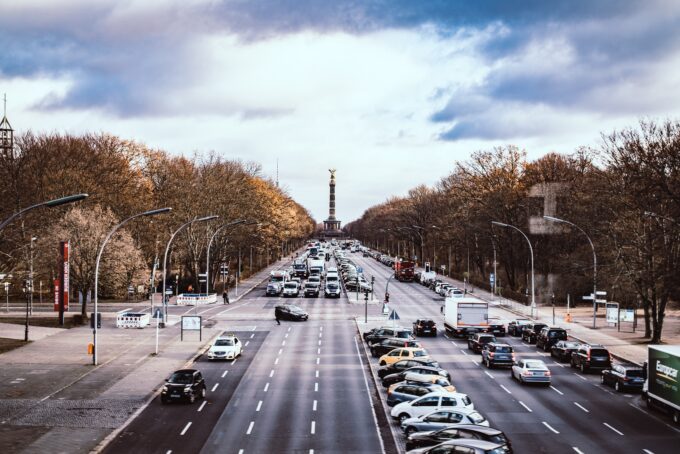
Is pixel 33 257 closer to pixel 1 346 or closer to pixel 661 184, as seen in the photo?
pixel 1 346

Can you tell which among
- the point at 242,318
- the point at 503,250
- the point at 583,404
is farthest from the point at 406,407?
the point at 503,250

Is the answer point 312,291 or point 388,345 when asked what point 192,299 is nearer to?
point 312,291

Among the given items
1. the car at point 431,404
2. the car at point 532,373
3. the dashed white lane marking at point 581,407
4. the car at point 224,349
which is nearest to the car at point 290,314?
the car at point 224,349

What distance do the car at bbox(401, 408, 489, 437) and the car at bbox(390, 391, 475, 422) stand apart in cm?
110

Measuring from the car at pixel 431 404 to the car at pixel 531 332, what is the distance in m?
26.1

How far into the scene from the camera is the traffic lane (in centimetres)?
2511

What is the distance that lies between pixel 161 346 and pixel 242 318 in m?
16.7

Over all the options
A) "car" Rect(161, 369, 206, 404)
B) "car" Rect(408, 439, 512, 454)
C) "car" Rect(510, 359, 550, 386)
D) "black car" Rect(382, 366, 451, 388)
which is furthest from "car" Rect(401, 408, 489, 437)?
"car" Rect(510, 359, 550, 386)

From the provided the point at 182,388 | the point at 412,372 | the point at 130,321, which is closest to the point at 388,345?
the point at 412,372

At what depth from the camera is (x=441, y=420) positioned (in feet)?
85.2

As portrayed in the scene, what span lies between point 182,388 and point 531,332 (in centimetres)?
2920

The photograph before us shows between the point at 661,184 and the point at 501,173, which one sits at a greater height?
the point at 501,173

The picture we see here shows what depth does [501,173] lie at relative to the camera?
90.2 m

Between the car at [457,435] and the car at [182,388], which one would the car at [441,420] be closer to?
the car at [457,435]
